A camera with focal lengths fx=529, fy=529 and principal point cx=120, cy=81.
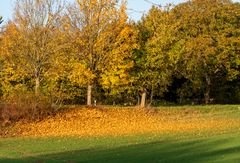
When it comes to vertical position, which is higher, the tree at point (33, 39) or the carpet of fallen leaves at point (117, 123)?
the tree at point (33, 39)

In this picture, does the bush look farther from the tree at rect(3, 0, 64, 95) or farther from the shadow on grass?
the shadow on grass

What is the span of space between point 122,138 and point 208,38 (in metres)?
35.9

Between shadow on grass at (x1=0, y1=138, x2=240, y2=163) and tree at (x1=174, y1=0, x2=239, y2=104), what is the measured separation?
130ft

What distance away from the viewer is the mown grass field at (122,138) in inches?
751

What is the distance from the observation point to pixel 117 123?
1598 inches

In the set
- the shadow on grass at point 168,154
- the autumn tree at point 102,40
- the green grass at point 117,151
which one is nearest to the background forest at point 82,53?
the autumn tree at point 102,40

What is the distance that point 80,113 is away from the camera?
42.4 metres

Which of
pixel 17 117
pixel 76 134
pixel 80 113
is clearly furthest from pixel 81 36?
pixel 76 134

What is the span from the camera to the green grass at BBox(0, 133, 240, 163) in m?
17.8

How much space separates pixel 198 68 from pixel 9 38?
25.6 m

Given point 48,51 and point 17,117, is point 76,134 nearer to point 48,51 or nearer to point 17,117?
point 17,117

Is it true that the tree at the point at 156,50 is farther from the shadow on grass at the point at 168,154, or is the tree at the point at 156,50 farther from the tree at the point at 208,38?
the shadow on grass at the point at 168,154

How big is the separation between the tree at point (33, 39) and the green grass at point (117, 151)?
17.7 meters

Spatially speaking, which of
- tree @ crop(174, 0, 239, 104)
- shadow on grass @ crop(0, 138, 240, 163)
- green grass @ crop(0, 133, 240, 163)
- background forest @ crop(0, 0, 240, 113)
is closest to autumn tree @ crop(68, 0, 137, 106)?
background forest @ crop(0, 0, 240, 113)
